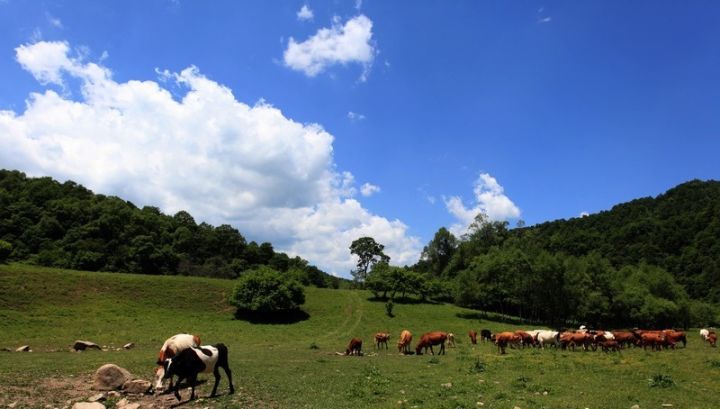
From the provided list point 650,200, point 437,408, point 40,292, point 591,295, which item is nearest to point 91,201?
point 40,292

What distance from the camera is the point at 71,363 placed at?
24.7 metres

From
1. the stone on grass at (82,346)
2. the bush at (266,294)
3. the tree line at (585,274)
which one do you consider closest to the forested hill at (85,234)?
the bush at (266,294)

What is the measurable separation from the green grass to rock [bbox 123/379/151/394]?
3413 millimetres

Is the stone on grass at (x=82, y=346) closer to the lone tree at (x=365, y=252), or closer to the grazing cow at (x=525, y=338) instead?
the grazing cow at (x=525, y=338)

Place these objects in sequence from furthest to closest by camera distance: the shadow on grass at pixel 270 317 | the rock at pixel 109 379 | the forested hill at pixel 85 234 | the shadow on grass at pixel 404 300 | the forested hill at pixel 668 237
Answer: the forested hill at pixel 668 237 < the forested hill at pixel 85 234 < the shadow on grass at pixel 404 300 < the shadow on grass at pixel 270 317 < the rock at pixel 109 379

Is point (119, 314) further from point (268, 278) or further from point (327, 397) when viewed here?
point (327, 397)

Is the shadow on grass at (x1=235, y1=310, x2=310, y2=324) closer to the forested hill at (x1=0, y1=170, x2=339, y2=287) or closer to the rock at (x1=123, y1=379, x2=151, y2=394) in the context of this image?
the forested hill at (x1=0, y1=170, x2=339, y2=287)

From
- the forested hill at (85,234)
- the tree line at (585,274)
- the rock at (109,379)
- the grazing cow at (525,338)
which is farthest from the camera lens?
the forested hill at (85,234)

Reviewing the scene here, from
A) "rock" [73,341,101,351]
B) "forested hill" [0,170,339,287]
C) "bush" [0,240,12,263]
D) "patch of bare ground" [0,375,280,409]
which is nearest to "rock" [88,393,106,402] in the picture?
"patch of bare ground" [0,375,280,409]

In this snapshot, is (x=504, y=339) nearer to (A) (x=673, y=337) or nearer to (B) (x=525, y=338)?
(B) (x=525, y=338)

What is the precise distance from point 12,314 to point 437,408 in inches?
2053

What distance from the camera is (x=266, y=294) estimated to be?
65.1 meters

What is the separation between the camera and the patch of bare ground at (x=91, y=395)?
14.7 metres

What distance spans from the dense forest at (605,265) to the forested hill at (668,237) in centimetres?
27
